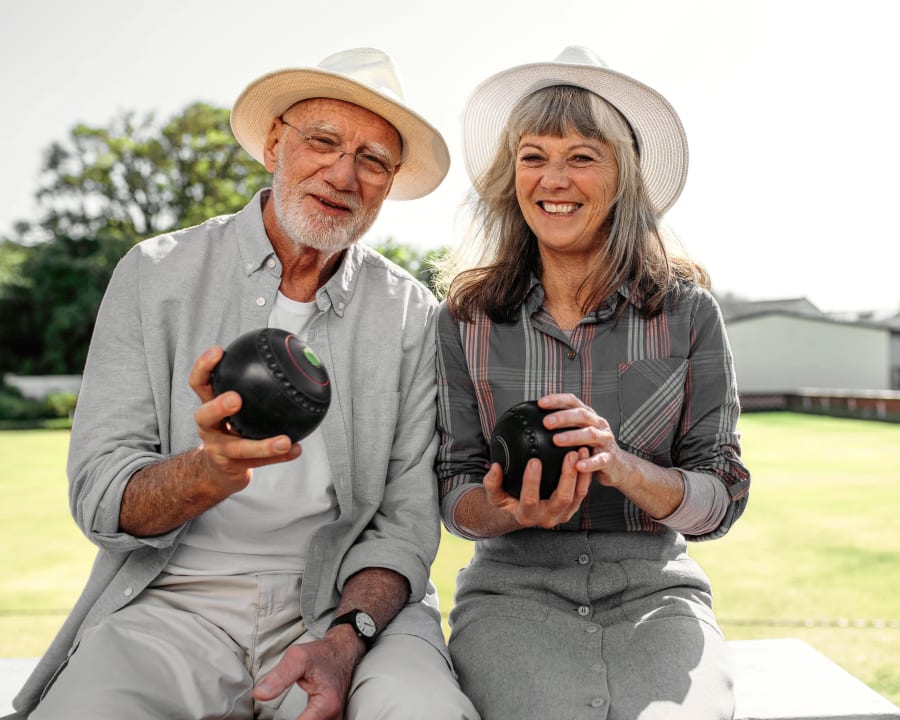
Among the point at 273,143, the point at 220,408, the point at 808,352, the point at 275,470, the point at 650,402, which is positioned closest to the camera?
the point at 220,408

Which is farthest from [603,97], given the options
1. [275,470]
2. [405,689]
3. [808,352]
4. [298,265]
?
[808,352]

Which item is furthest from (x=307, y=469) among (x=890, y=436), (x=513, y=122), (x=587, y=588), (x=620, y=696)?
(x=890, y=436)

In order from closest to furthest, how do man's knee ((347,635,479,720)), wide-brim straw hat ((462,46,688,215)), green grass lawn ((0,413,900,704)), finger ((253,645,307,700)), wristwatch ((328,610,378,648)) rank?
finger ((253,645,307,700)) → man's knee ((347,635,479,720)) → wristwatch ((328,610,378,648)) → wide-brim straw hat ((462,46,688,215)) → green grass lawn ((0,413,900,704))

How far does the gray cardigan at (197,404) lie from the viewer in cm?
271

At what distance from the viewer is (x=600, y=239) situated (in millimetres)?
3227

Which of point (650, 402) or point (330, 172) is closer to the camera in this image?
point (650, 402)

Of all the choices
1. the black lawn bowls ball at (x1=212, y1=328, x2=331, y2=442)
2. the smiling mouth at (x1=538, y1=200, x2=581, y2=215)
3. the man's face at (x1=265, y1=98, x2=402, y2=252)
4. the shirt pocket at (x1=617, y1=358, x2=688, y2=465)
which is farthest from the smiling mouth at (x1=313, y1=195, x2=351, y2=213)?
the shirt pocket at (x1=617, y1=358, x2=688, y2=465)

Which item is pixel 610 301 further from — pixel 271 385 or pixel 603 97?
pixel 271 385

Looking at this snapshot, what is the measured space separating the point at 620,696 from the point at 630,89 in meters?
1.91

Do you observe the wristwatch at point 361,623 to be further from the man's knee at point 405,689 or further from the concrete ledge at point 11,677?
the concrete ledge at point 11,677

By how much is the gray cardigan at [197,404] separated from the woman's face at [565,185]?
1.83ft

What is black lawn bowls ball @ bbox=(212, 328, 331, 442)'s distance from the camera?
2.12 metres

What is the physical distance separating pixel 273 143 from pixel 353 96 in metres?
0.42

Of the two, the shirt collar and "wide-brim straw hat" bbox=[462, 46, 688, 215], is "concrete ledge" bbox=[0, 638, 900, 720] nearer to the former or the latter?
the shirt collar
